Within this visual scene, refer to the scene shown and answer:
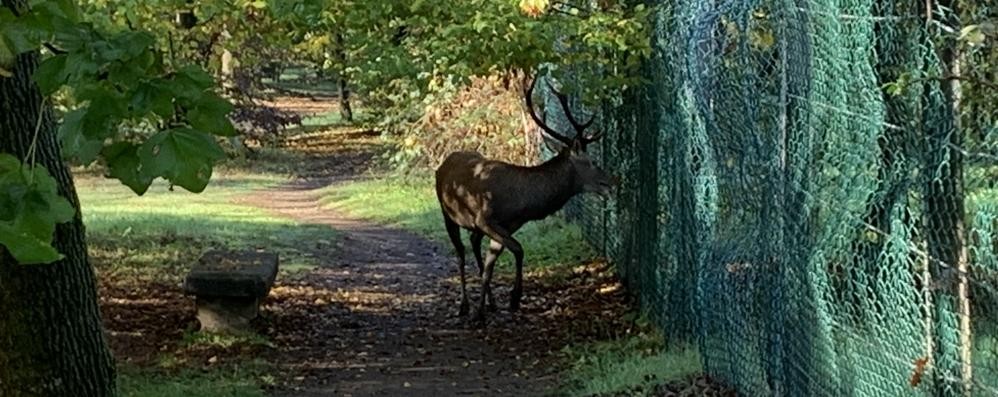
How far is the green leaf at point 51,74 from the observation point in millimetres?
3184

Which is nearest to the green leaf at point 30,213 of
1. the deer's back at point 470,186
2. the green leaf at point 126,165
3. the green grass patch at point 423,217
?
the green leaf at point 126,165

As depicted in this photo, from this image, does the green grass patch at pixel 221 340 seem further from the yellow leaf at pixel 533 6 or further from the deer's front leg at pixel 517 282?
the yellow leaf at pixel 533 6

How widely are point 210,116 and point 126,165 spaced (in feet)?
0.72

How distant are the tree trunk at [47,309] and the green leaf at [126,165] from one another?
251cm

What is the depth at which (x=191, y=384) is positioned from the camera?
10070 mm

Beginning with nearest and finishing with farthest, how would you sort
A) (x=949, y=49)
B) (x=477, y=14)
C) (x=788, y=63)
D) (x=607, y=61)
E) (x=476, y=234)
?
(x=949, y=49)
(x=788, y=63)
(x=477, y=14)
(x=607, y=61)
(x=476, y=234)

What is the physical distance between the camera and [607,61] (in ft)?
36.6

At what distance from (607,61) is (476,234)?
292 cm

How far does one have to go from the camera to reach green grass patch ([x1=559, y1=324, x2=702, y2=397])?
9.34 metres

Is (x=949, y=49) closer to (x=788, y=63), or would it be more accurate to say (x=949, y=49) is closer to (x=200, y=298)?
(x=788, y=63)

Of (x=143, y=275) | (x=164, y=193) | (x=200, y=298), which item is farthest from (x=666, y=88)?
(x=164, y=193)

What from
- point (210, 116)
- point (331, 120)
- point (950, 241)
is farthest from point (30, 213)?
point (331, 120)

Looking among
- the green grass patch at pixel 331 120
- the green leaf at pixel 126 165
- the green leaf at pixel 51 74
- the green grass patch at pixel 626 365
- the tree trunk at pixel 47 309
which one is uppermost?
the green leaf at pixel 51 74

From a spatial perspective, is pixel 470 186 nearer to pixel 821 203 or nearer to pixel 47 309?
pixel 821 203
